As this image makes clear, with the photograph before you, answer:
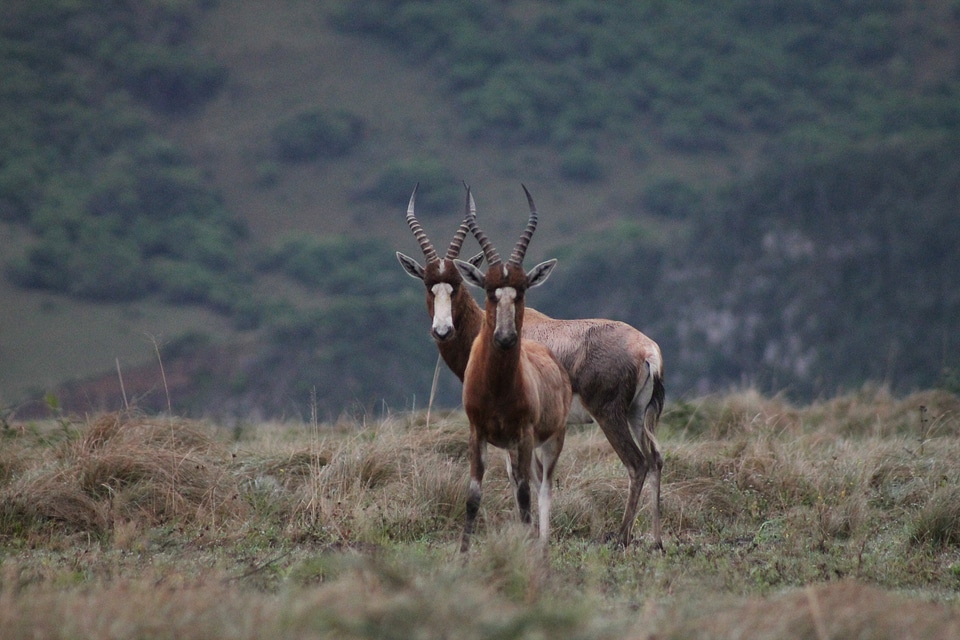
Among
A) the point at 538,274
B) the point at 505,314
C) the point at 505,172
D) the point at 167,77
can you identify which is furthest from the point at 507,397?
the point at 167,77

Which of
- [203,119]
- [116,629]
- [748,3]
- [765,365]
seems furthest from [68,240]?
[116,629]

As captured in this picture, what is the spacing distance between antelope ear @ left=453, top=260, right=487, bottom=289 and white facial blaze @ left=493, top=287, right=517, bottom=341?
29 centimetres

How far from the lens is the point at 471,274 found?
29.5 ft

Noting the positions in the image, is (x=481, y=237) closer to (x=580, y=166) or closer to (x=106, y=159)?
(x=580, y=166)

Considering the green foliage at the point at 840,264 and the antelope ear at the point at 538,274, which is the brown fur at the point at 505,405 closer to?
the antelope ear at the point at 538,274

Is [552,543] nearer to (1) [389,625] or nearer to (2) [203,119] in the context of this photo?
(1) [389,625]

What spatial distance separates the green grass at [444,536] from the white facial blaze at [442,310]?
1.20m

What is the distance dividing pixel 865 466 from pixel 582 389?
9.58ft

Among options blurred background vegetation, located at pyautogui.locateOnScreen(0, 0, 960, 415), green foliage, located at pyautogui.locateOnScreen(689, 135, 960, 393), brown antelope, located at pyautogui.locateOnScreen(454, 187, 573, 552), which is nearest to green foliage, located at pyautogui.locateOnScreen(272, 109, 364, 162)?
blurred background vegetation, located at pyautogui.locateOnScreen(0, 0, 960, 415)

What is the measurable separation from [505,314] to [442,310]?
177 cm

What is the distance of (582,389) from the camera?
32.6ft

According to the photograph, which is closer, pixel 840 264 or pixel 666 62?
pixel 840 264

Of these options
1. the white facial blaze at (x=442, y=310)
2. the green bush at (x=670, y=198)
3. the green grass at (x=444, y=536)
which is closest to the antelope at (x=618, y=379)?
the white facial blaze at (x=442, y=310)

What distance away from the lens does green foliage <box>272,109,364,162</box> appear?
8675cm
